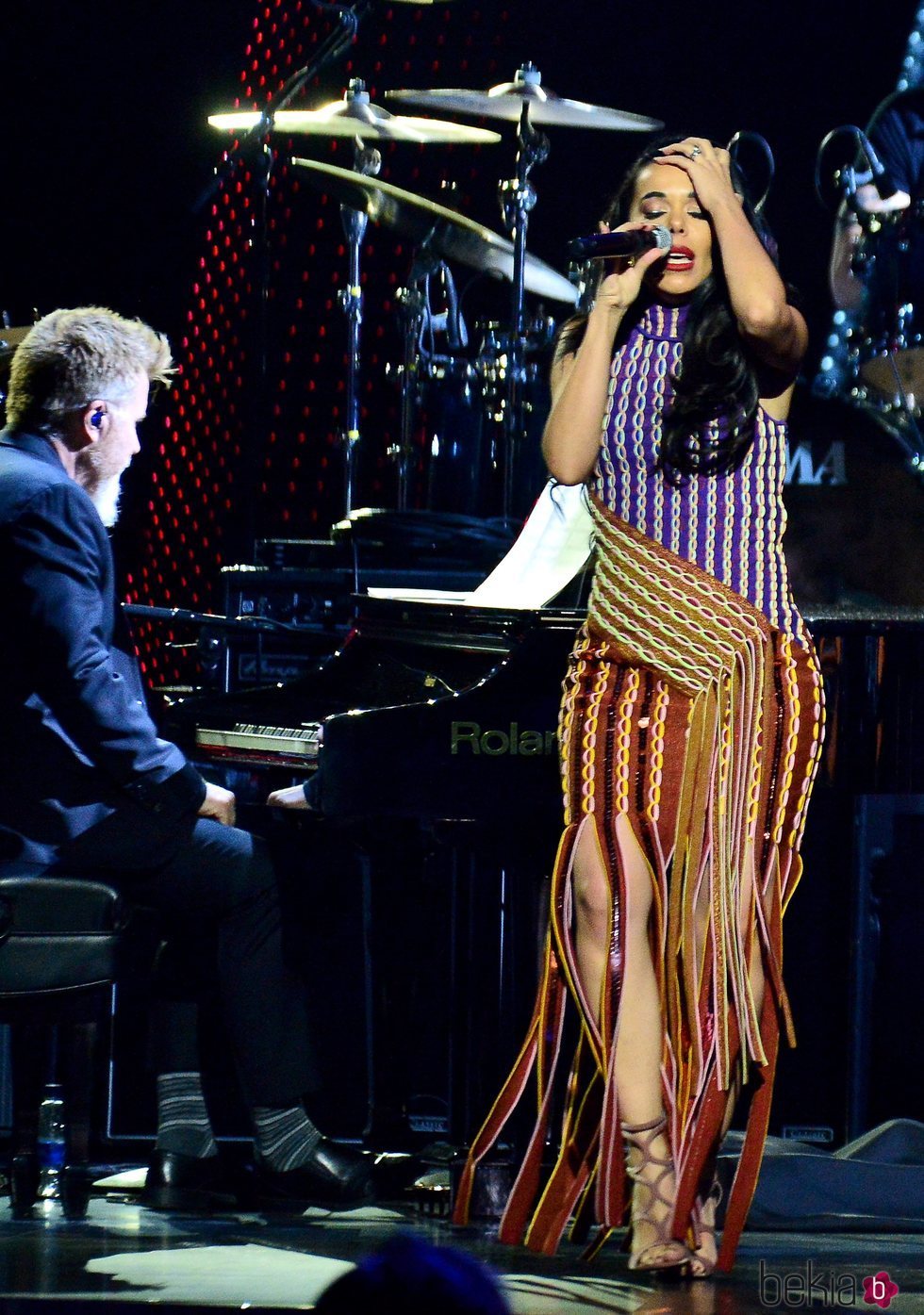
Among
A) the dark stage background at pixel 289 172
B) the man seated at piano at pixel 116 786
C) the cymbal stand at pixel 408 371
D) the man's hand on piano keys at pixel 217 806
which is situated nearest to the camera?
the man seated at piano at pixel 116 786

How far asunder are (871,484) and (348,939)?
10.9 feet

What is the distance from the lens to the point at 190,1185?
3264mm

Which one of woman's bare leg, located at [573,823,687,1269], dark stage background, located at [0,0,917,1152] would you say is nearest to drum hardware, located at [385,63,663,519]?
dark stage background, located at [0,0,917,1152]

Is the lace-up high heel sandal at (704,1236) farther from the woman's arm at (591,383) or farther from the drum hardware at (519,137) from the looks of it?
the drum hardware at (519,137)

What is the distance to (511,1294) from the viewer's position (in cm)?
240

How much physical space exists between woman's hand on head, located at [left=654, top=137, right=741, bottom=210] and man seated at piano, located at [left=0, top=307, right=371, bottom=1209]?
44.8 inches

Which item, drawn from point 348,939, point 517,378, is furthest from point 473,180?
point 348,939

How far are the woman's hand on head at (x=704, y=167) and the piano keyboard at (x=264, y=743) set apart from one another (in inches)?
44.8

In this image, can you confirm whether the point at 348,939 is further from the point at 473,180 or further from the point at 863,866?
the point at 473,180

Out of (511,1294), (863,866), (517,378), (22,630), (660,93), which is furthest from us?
(660,93)

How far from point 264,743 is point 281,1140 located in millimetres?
708

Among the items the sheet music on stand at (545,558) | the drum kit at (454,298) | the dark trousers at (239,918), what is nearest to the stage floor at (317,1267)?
the dark trousers at (239,918)

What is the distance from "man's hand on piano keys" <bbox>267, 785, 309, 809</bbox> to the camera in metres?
3.09

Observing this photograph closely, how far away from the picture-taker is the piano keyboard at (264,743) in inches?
127
